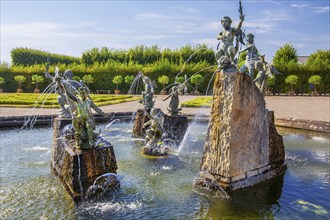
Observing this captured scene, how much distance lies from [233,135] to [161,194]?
1.93 metres

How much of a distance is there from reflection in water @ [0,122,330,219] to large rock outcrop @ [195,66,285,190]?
351mm

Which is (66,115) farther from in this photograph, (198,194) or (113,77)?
(113,77)

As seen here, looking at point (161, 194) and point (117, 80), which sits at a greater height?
point (117, 80)

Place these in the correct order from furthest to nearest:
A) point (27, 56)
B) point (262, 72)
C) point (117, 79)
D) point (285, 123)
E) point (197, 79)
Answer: point (27, 56), point (117, 79), point (197, 79), point (285, 123), point (262, 72)

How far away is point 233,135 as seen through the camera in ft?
21.8

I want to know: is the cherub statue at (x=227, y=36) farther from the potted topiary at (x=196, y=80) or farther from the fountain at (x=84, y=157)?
the potted topiary at (x=196, y=80)

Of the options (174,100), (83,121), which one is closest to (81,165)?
(83,121)

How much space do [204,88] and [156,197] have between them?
35982 mm

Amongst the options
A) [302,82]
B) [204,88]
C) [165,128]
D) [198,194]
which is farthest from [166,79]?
[198,194]

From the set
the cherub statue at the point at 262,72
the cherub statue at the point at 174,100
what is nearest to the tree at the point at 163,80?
the cherub statue at the point at 174,100

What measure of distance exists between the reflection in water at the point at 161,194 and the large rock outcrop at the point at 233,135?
13.8 inches

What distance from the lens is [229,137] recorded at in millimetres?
→ 6598

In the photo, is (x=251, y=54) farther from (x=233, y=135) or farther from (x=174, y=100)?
(x=233, y=135)

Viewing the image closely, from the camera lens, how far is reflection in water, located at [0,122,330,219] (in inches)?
225
